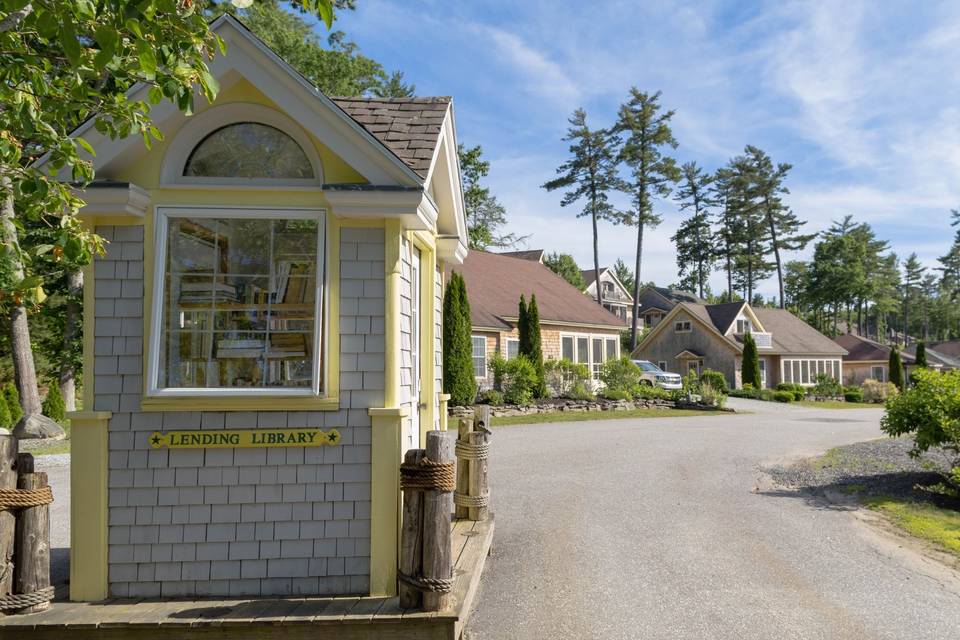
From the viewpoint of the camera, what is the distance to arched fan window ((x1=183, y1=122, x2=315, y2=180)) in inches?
187

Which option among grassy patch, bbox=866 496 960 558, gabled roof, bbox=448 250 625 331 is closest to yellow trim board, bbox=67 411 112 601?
grassy patch, bbox=866 496 960 558

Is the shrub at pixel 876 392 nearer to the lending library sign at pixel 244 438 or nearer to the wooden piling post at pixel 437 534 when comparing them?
the wooden piling post at pixel 437 534

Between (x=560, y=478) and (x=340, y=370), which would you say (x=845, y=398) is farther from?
(x=340, y=370)

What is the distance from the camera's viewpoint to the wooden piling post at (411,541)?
4230 millimetres

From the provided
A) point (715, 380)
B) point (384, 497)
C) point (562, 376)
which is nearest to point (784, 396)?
point (715, 380)

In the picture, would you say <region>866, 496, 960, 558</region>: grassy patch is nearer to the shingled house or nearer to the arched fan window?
the shingled house

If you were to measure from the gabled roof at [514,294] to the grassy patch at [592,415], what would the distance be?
15.0ft

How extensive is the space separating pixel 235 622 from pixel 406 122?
3.92 meters

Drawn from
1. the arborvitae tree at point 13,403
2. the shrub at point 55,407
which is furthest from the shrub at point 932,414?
the shrub at point 55,407

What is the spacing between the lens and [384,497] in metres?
4.55

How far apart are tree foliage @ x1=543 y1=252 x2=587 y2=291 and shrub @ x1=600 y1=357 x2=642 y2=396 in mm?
31975

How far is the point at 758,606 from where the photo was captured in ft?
16.9

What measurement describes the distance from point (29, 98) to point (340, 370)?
111 inches

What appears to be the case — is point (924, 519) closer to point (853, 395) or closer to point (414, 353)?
point (414, 353)
